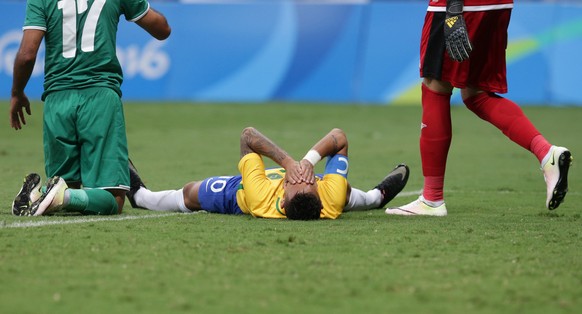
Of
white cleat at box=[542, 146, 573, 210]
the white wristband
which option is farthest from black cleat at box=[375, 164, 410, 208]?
white cleat at box=[542, 146, 573, 210]

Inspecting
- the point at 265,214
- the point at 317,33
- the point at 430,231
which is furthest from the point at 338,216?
the point at 317,33

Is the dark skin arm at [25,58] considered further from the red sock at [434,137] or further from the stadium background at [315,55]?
the stadium background at [315,55]

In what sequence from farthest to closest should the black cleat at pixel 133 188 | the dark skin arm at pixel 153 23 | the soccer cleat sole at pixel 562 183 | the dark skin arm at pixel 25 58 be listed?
the black cleat at pixel 133 188, the dark skin arm at pixel 153 23, the dark skin arm at pixel 25 58, the soccer cleat sole at pixel 562 183

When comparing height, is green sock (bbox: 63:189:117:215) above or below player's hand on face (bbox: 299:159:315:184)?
below

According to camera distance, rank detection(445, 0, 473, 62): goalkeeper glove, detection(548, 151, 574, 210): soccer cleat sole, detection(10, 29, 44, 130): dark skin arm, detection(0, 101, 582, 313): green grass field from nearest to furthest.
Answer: detection(0, 101, 582, 313): green grass field
detection(548, 151, 574, 210): soccer cleat sole
detection(445, 0, 473, 62): goalkeeper glove
detection(10, 29, 44, 130): dark skin arm

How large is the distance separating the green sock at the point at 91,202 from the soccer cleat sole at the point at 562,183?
2.46m

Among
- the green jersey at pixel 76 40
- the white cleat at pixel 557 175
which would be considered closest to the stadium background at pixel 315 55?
the green jersey at pixel 76 40

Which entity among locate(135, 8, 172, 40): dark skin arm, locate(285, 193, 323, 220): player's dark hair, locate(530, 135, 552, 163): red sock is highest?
locate(135, 8, 172, 40): dark skin arm

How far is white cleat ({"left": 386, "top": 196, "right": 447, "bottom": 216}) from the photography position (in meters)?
6.07

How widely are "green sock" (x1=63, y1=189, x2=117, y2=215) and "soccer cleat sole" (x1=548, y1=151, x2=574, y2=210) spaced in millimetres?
2462

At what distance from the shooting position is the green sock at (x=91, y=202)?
5754mm

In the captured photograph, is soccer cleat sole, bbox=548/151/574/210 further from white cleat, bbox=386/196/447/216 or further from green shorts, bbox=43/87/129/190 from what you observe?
green shorts, bbox=43/87/129/190

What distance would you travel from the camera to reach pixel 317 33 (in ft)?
57.2

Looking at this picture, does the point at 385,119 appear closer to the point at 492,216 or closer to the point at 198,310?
the point at 492,216
